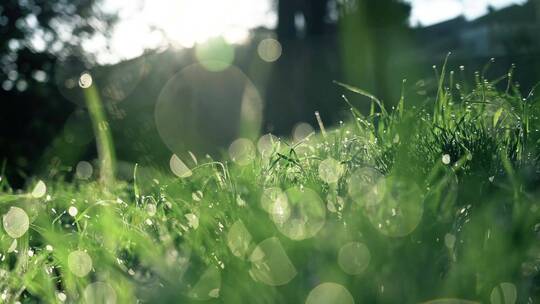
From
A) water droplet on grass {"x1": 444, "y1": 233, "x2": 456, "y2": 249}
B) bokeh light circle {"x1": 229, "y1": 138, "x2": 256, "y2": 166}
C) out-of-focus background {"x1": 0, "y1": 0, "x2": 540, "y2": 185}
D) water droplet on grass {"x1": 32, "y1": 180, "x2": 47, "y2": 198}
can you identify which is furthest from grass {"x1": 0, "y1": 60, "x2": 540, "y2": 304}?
out-of-focus background {"x1": 0, "y1": 0, "x2": 540, "y2": 185}

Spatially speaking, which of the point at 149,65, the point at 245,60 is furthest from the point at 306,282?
the point at 245,60

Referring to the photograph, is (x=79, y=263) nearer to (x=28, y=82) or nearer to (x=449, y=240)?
(x=449, y=240)

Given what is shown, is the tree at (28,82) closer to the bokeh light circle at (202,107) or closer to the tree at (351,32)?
the bokeh light circle at (202,107)

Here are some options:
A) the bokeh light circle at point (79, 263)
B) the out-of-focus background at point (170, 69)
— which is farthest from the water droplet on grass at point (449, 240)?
the out-of-focus background at point (170, 69)

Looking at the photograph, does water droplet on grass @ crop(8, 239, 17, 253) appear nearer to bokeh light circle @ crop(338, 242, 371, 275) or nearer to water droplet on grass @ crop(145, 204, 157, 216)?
water droplet on grass @ crop(145, 204, 157, 216)

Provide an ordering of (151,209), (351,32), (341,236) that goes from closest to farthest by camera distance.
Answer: (341,236)
(151,209)
(351,32)

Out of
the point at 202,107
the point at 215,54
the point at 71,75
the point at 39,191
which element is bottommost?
the point at 202,107

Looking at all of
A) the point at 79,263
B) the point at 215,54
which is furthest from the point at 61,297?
the point at 215,54
